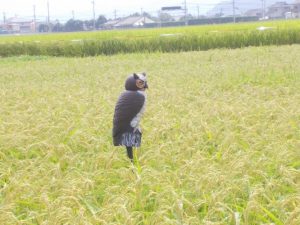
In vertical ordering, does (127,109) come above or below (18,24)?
below

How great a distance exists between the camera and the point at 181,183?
3516 mm

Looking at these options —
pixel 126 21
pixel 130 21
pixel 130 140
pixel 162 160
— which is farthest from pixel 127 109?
pixel 126 21

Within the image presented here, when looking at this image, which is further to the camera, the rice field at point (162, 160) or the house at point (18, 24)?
the house at point (18, 24)

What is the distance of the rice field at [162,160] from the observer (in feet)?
9.93

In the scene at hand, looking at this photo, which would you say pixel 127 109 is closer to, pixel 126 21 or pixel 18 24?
pixel 126 21

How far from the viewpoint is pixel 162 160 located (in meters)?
4.23

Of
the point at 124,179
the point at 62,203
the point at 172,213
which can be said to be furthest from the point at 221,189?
the point at 62,203

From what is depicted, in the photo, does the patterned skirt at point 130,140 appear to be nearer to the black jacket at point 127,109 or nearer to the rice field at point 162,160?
the black jacket at point 127,109

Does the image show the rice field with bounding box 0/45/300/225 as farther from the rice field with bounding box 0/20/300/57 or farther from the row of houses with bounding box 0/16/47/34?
the row of houses with bounding box 0/16/47/34

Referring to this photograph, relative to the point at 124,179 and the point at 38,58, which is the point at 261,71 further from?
the point at 38,58

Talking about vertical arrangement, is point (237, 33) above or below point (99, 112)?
above

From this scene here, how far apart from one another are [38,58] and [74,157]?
1748cm

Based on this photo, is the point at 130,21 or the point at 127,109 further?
the point at 130,21

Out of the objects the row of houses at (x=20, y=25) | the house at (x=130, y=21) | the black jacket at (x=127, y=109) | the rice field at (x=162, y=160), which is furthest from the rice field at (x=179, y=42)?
the row of houses at (x=20, y=25)
